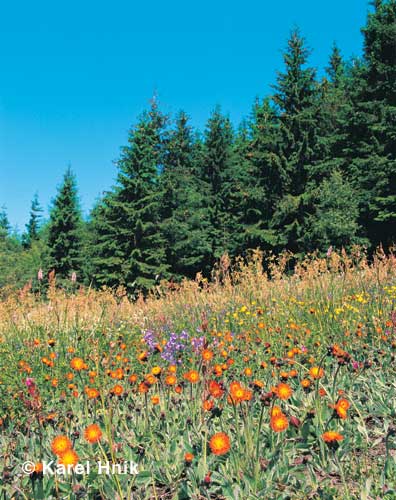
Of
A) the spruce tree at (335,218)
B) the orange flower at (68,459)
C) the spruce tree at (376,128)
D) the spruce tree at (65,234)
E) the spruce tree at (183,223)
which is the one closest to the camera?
the orange flower at (68,459)

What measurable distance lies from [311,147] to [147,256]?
9.55 meters

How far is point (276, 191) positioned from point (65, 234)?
12880mm

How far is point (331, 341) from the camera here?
3.83 m

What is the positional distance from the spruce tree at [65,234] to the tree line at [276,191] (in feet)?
0.29

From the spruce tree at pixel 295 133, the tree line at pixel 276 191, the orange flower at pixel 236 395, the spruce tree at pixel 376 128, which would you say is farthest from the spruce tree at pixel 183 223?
the orange flower at pixel 236 395

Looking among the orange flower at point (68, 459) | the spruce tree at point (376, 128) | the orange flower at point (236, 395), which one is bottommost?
the orange flower at point (68, 459)

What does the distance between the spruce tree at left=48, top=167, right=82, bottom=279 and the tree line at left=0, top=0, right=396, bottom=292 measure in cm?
9

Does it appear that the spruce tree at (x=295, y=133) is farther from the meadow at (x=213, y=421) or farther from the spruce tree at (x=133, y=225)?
the meadow at (x=213, y=421)

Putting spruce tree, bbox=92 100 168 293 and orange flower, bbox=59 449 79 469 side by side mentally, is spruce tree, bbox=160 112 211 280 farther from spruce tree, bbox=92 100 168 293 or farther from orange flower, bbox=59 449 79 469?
orange flower, bbox=59 449 79 469

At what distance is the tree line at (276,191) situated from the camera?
56.5 ft

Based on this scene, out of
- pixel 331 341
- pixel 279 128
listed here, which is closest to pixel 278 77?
pixel 279 128

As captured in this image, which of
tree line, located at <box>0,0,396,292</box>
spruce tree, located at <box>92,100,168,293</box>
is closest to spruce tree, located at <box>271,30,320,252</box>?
tree line, located at <box>0,0,396,292</box>

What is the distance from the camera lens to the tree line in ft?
56.5

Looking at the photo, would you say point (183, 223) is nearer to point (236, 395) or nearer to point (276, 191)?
point (276, 191)
